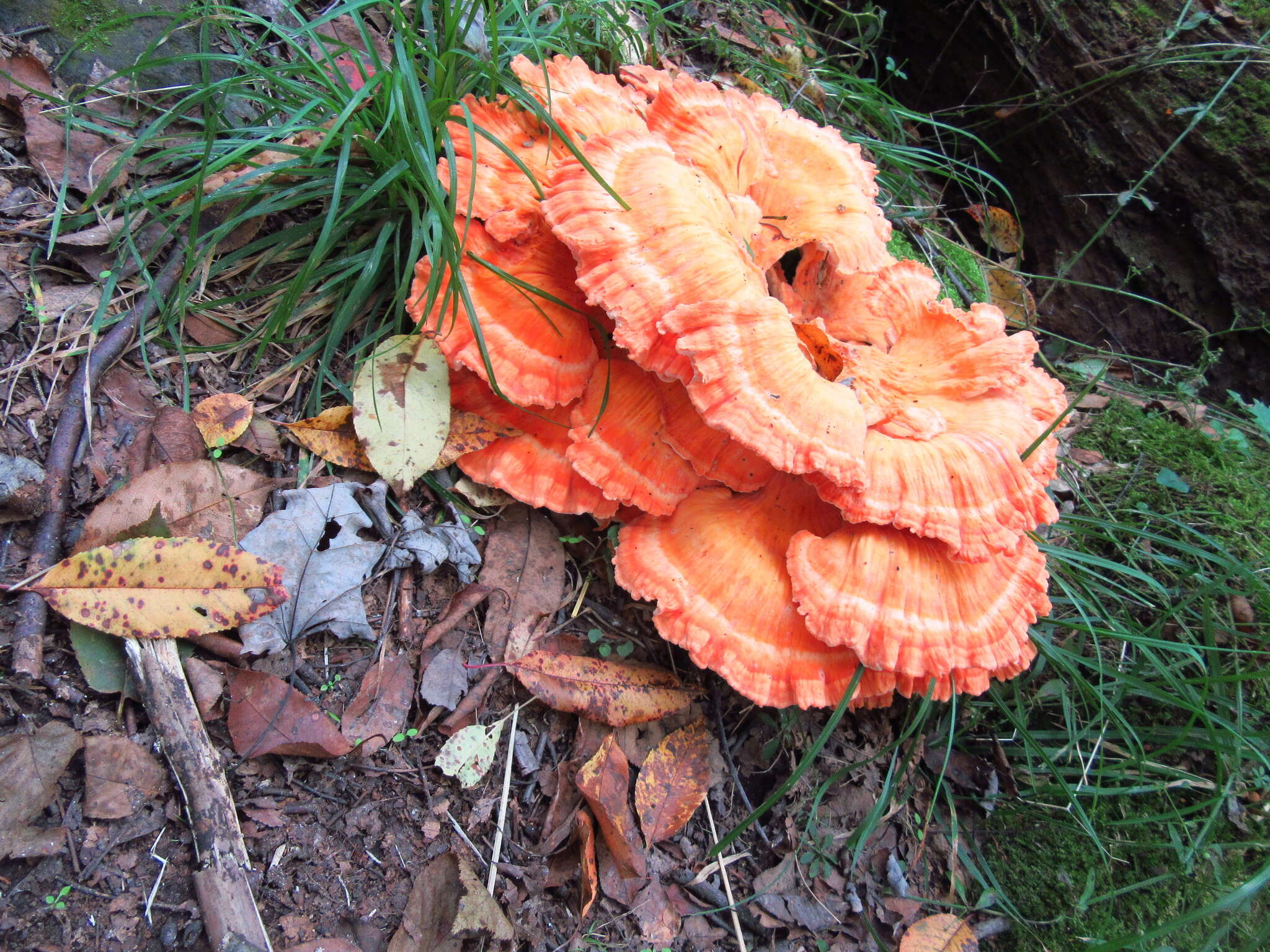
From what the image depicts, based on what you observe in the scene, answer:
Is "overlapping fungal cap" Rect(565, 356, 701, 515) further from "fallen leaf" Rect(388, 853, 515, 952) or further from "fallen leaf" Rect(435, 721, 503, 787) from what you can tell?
"fallen leaf" Rect(388, 853, 515, 952)

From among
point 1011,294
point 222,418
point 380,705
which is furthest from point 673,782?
point 1011,294

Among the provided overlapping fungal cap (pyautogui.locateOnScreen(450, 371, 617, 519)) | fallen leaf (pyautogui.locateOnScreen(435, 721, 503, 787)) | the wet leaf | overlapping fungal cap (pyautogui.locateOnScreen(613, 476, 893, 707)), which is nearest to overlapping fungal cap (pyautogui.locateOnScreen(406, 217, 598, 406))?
overlapping fungal cap (pyautogui.locateOnScreen(450, 371, 617, 519))

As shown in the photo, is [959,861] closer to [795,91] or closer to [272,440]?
[272,440]

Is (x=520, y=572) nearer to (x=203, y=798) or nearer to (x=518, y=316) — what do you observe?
(x=518, y=316)

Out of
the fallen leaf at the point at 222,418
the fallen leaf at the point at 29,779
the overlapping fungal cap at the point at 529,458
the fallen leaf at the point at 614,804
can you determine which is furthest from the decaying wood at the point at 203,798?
the overlapping fungal cap at the point at 529,458

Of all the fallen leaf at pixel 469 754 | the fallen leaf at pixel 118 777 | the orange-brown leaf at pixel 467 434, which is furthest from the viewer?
the orange-brown leaf at pixel 467 434

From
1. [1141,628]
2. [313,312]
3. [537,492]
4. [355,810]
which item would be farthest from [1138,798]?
[313,312]

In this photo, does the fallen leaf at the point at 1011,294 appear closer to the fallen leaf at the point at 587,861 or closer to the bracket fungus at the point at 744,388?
the bracket fungus at the point at 744,388
